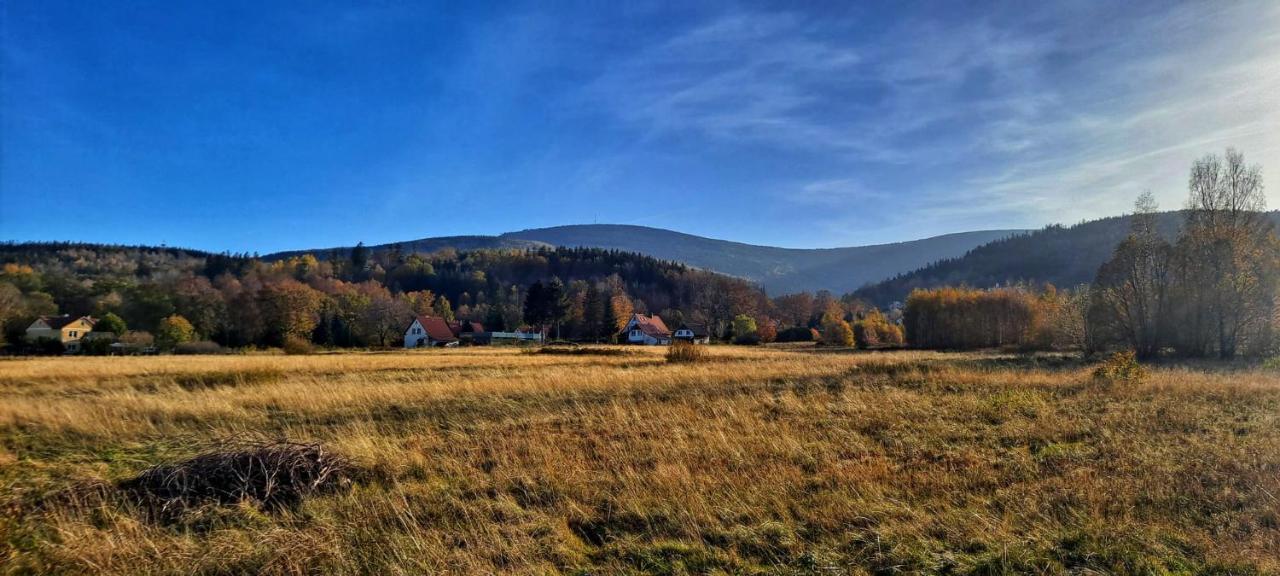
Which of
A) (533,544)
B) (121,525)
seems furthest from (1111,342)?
(121,525)

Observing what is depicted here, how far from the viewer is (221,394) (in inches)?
539

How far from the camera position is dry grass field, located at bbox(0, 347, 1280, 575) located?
4.68 m

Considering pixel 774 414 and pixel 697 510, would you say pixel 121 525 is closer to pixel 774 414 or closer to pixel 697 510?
pixel 697 510

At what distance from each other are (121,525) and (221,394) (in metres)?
9.93

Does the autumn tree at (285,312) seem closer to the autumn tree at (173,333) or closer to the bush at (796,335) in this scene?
the autumn tree at (173,333)

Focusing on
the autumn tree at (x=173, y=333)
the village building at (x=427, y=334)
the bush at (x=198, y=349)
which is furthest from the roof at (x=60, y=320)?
the village building at (x=427, y=334)

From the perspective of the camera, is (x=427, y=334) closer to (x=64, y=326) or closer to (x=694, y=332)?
(x=64, y=326)

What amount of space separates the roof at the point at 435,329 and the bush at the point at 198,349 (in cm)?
3228

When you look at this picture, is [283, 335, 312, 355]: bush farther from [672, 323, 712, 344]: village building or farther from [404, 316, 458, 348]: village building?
[672, 323, 712, 344]: village building

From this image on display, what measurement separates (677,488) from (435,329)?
9150 centimetres

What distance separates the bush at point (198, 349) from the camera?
188 feet

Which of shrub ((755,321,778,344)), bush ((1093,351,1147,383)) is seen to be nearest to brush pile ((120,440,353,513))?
bush ((1093,351,1147,383))

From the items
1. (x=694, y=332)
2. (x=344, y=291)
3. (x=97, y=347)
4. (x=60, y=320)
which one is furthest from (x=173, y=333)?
(x=694, y=332)

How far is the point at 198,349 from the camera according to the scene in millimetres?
57531
